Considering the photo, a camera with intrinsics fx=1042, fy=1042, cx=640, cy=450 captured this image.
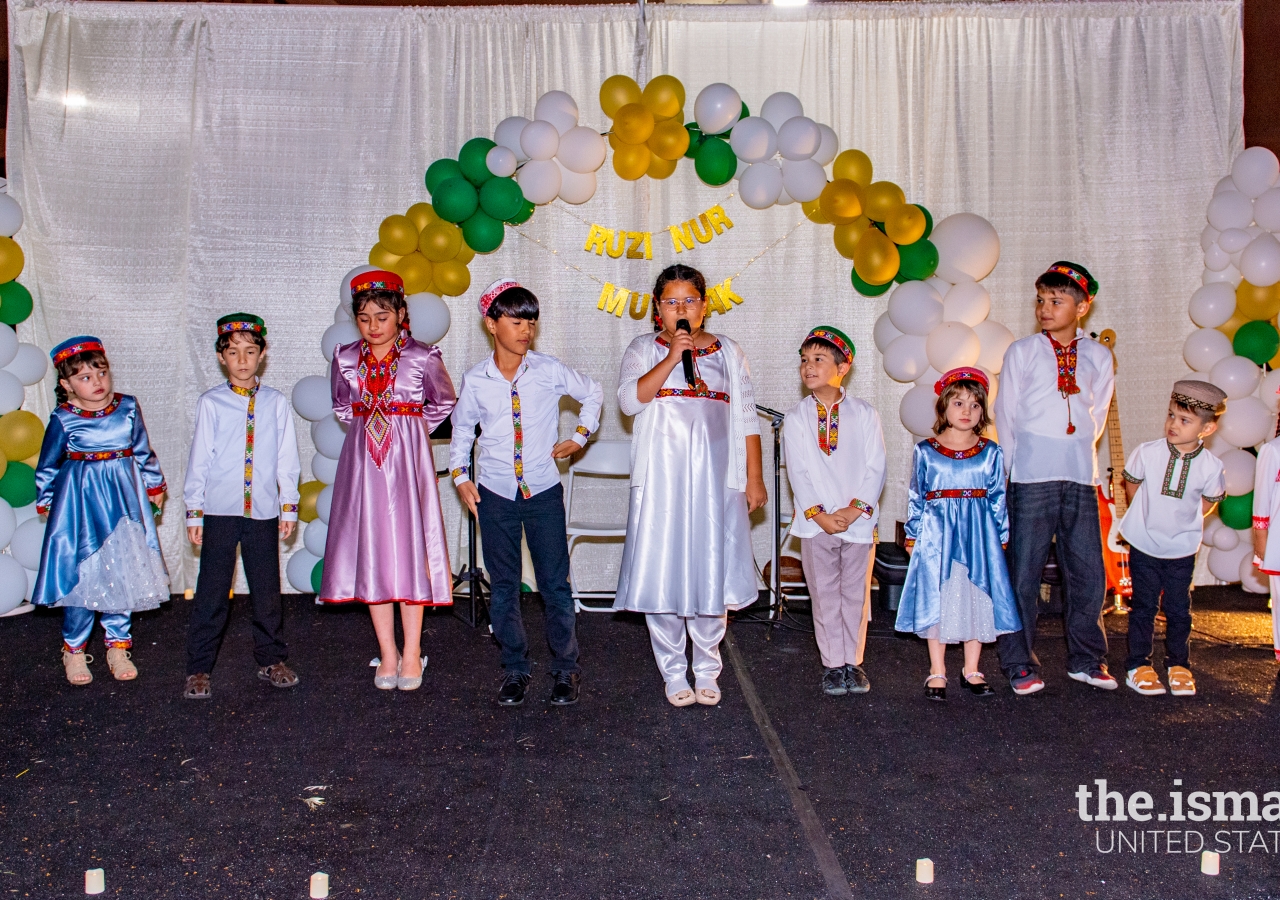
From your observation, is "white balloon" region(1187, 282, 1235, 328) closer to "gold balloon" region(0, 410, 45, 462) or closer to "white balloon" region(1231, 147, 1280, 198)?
"white balloon" region(1231, 147, 1280, 198)

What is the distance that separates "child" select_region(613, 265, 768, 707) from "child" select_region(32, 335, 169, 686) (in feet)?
6.70

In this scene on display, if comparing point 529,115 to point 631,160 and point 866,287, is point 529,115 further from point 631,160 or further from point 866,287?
point 866,287

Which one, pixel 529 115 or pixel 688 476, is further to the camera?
pixel 529 115

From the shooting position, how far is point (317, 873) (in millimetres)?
2633

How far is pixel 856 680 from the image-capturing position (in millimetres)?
4086

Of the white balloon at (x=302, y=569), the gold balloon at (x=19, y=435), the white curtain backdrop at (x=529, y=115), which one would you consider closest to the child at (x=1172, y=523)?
the white curtain backdrop at (x=529, y=115)

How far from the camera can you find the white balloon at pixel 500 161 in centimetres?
522

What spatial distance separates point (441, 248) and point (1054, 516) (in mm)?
3136

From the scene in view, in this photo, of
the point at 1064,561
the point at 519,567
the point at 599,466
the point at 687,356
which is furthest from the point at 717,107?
the point at 1064,561

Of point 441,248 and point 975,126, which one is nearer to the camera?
point 441,248

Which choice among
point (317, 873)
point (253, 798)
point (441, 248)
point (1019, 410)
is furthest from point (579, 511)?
point (317, 873)

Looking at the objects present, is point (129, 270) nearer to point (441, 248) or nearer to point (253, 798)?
point (441, 248)

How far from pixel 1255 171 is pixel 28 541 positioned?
6384mm

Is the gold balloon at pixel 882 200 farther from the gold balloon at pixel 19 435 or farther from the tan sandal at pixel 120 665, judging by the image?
the gold balloon at pixel 19 435
